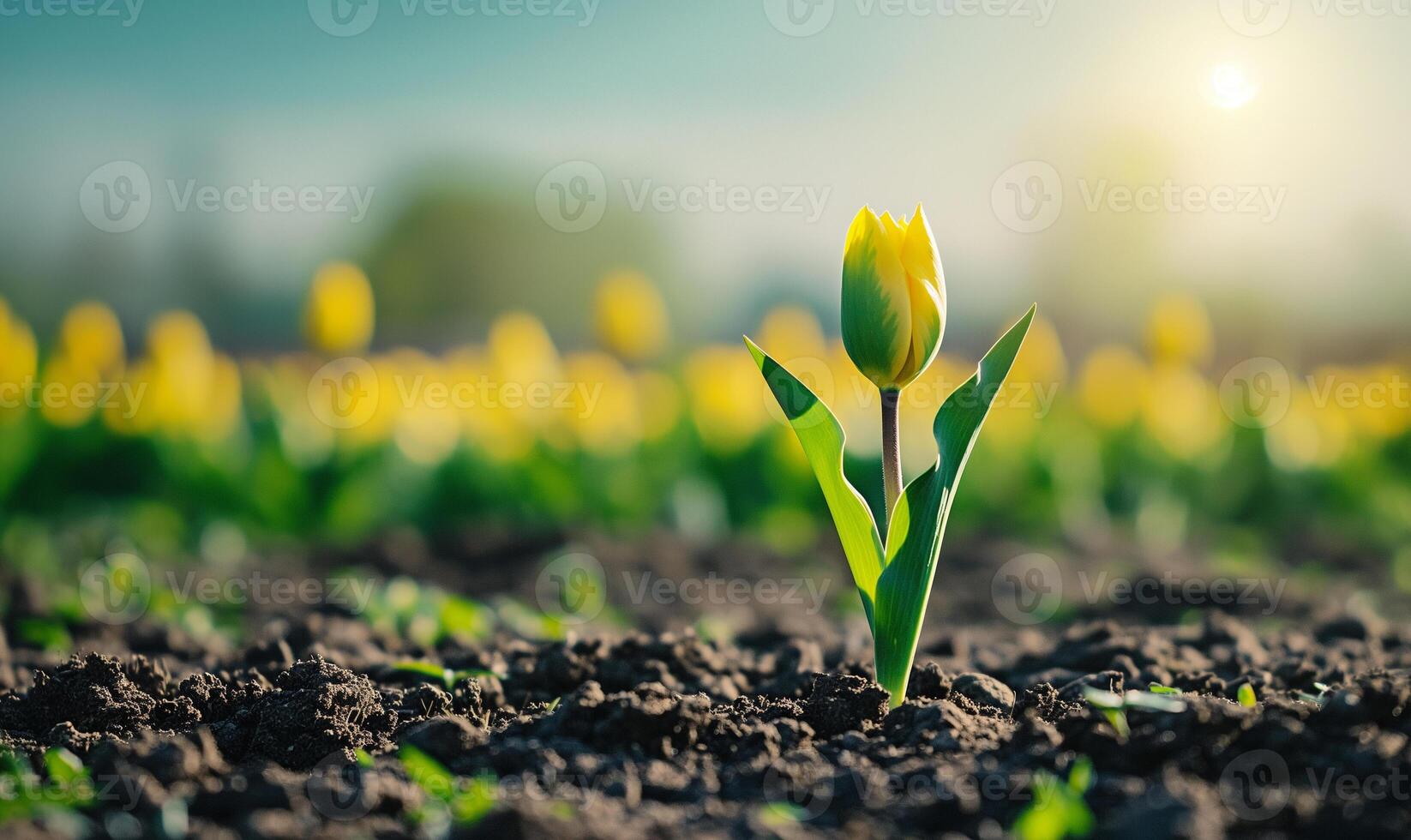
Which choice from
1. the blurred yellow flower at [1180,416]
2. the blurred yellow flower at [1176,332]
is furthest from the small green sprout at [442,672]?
the blurred yellow flower at [1180,416]

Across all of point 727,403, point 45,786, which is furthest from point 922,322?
point 727,403

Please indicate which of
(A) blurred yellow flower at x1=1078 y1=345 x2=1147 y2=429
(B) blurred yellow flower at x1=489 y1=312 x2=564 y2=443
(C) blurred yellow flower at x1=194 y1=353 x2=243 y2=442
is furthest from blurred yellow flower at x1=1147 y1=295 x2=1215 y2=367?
(C) blurred yellow flower at x1=194 y1=353 x2=243 y2=442

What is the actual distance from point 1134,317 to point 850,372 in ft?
30.6

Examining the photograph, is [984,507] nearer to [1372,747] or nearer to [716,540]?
[716,540]

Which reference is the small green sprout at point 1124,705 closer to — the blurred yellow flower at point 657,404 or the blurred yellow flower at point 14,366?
the blurred yellow flower at point 657,404

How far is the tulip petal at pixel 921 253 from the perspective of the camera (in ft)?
5.09

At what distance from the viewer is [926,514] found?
5.21 ft

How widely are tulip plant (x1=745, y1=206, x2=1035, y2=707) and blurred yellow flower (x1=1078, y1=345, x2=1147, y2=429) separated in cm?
429

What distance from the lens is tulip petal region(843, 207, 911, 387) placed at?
5.00 ft

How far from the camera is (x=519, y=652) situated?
7.23 feet

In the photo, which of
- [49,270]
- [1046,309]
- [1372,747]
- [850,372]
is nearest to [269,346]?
[49,270]

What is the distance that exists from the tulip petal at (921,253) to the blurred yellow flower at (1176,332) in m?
4.07

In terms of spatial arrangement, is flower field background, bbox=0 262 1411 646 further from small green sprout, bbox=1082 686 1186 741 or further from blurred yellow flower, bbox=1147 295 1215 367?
small green sprout, bbox=1082 686 1186 741

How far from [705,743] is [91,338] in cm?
444
